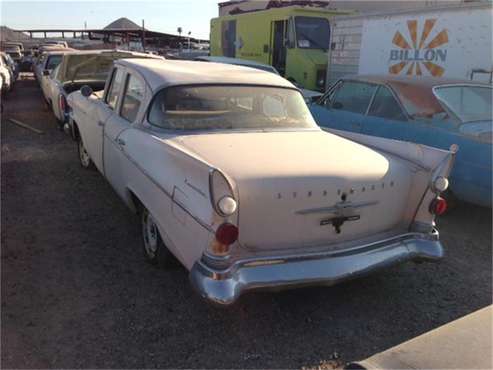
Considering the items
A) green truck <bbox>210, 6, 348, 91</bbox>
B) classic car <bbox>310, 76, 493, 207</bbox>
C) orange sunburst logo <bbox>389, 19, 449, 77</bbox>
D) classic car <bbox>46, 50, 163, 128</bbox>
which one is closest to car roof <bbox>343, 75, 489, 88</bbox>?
classic car <bbox>310, 76, 493, 207</bbox>

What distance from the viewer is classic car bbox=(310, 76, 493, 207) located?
15.1 ft

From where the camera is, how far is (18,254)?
12.7 feet

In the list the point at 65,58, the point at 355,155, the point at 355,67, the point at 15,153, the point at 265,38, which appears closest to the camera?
the point at 355,155

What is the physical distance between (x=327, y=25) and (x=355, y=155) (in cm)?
1015

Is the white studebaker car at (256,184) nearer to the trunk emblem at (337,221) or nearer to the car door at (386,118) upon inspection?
the trunk emblem at (337,221)

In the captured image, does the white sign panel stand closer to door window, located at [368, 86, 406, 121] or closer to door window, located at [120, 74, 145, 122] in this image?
door window, located at [368, 86, 406, 121]

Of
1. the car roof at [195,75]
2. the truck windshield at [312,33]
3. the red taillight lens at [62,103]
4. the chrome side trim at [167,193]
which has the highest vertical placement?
the truck windshield at [312,33]

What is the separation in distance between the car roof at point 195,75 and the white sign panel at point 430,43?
468 cm

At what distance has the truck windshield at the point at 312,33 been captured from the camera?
12134 mm

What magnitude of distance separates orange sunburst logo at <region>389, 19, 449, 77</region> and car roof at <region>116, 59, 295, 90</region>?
490 cm

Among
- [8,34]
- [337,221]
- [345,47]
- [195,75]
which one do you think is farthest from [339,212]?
[8,34]

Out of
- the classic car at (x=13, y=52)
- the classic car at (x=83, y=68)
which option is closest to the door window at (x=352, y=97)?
the classic car at (x=83, y=68)

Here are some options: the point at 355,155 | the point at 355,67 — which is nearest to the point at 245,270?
the point at 355,155

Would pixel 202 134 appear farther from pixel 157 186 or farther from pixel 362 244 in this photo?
pixel 362 244
